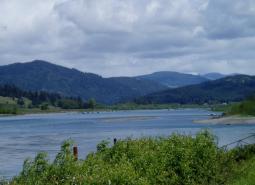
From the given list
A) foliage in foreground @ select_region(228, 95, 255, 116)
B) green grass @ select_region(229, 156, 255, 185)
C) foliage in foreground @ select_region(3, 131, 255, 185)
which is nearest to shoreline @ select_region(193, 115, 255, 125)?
foliage in foreground @ select_region(228, 95, 255, 116)

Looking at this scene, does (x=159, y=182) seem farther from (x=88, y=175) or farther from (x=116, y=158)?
(x=88, y=175)

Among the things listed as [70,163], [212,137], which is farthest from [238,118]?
[70,163]

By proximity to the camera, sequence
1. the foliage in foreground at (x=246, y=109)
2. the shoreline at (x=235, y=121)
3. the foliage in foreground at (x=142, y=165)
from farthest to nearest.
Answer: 1. the foliage in foreground at (x=246, y=109)
2. the shoreline at (x=235, y=121)
3. the foliage in foreground at (x=142, y=165)

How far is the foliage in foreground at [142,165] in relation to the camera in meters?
16.2

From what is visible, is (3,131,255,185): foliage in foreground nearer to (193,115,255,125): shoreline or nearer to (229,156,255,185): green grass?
(229,156,255,185): green grass

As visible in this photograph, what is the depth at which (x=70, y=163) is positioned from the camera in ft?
54.9

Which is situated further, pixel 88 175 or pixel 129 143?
pixel 129 143

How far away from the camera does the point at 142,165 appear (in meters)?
19.5

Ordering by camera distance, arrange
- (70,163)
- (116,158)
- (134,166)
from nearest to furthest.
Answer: (70,163)
(134,166)
(116,158)

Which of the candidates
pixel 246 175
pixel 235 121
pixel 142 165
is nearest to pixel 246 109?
pixel 235 121

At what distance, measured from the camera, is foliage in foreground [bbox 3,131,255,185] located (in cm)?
1620

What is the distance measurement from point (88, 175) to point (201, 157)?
7.71m

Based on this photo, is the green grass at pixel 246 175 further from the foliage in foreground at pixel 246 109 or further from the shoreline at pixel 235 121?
the foliage in foreground at pixel 246 109

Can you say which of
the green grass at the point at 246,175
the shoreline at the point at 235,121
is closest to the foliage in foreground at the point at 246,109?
the shoreline at the point at 235,121
